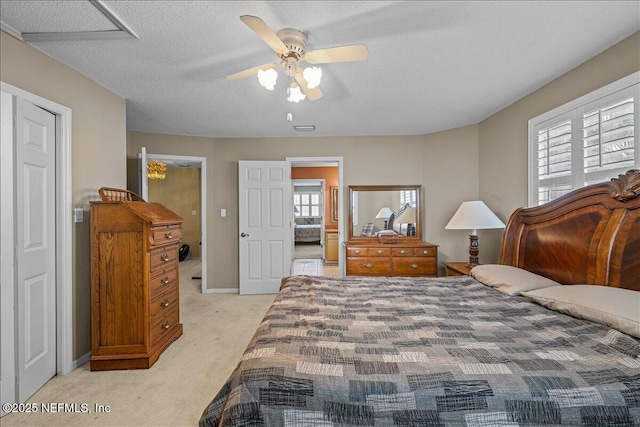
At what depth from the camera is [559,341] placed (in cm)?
127

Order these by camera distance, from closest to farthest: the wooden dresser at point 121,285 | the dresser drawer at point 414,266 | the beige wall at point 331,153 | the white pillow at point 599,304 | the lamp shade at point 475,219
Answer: the white pillow at point 599,304 < the beige wall at point 331,153 < the wooden dresser at point 121,285 < the lamp shade at point 475,219 < the dresser drawer at point 414,266

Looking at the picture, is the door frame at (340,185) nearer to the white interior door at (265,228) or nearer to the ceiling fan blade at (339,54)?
the white interior door at (265,228)

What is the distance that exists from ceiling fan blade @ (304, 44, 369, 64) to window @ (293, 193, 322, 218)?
7826 millimetres

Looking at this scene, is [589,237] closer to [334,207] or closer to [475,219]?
[475,219]

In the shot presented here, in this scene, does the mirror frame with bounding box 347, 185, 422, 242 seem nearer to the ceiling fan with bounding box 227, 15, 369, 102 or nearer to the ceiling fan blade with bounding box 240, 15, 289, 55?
the ceiling fan with bounding box 227, 15, 369, 102

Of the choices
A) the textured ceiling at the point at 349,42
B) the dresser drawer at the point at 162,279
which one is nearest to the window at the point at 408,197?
the textured ceiling at the point at 349,42

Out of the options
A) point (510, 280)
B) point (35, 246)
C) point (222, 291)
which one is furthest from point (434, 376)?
point (222, 291)

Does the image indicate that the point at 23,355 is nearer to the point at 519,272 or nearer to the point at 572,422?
the point at 572,422

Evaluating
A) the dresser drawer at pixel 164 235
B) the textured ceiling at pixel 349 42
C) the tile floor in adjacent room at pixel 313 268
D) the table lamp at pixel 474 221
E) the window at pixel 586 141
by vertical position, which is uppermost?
the textured ceiling at pixel 349 42

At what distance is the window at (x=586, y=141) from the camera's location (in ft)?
6.16

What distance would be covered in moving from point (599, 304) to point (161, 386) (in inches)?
110

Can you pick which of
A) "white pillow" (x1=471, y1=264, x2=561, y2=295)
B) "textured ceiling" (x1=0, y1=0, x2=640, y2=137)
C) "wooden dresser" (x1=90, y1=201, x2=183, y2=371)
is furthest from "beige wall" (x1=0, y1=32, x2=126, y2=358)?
"white pillow" (x1=471, y1=264, x2=561, y2=295)

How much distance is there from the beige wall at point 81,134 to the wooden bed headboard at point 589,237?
12.5 ft

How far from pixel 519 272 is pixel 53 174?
369 cm
